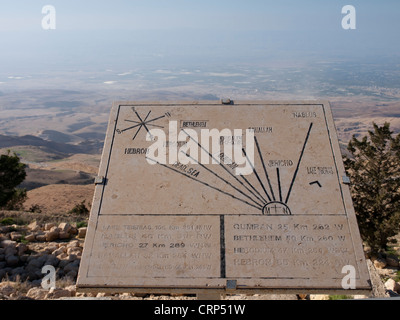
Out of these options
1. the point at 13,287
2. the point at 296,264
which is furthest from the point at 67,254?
the point at 296,264

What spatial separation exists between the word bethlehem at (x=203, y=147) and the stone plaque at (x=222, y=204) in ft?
0.04

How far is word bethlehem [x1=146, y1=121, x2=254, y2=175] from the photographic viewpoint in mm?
3986

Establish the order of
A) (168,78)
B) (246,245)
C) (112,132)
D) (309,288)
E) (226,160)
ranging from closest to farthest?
(309,288) < (246,245) < (226,160) < (112,132) < (168,78)

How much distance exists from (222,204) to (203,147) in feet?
2.63

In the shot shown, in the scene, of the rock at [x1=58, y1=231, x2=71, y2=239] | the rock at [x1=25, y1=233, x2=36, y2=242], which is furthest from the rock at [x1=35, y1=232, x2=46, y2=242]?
the rock at [x1=58, y1=231, x2=71, y2=239]

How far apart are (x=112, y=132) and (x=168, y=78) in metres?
164

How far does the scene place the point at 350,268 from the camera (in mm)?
3281

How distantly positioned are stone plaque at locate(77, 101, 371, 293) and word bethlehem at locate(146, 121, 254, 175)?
0.01 meters

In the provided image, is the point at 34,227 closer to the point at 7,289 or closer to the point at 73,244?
the point at 73,244

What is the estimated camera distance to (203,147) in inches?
161

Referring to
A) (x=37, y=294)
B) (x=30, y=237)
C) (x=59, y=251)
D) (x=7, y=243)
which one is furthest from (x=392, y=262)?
(x=7, y=243)

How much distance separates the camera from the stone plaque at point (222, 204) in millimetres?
3266

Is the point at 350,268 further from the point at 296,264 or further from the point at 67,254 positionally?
the point at 67,254

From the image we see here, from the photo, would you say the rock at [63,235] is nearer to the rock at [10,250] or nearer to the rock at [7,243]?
the rock at [7,243]
